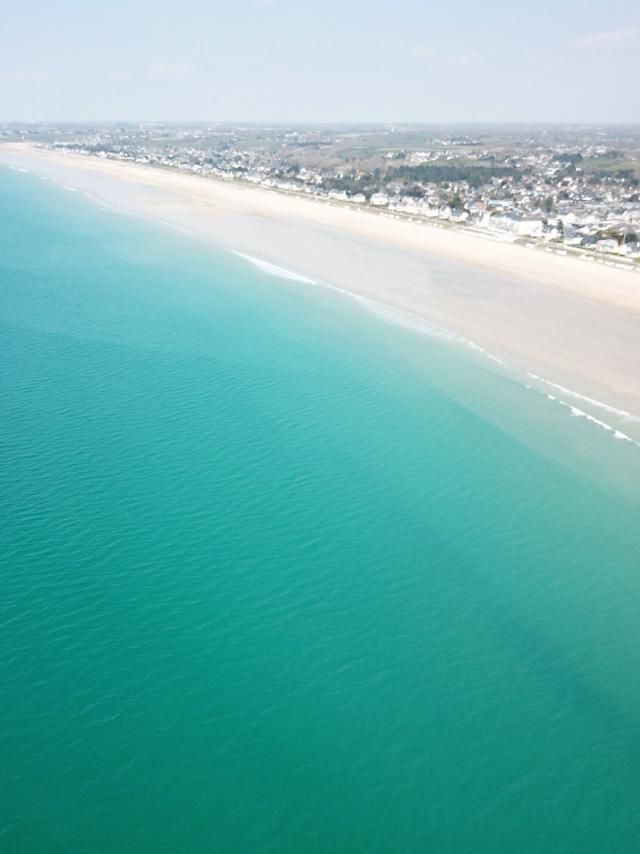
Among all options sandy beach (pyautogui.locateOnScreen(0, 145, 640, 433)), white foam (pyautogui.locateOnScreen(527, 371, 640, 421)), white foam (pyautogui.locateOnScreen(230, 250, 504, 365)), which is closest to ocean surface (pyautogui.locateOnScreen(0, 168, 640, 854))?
white foam (pyautogui.locateOnScreen(527, 371, 640, 421))

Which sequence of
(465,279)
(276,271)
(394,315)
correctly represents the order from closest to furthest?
(394,315) → (465,279) → (276,271)

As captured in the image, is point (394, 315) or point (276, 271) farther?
point (276, 271)

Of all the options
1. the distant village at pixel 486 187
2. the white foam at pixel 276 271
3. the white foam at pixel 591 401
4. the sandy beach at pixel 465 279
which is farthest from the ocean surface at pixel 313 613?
the distant village at pixel 486 187

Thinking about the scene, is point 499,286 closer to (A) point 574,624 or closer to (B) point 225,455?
(B) point 225,455

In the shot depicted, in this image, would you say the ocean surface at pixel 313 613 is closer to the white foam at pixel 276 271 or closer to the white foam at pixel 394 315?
the white foam at pixel 394 315

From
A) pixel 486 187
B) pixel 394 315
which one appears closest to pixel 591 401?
pixel 394 315

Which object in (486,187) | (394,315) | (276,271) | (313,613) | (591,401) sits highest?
(313,613)

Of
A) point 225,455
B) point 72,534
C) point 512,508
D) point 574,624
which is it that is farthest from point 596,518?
point 72,534

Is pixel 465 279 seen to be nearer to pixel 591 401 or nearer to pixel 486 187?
pixel 591 401
